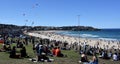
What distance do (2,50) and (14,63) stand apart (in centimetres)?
811

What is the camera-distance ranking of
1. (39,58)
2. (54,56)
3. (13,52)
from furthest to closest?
(54,56) < (13,52) < (39,58)

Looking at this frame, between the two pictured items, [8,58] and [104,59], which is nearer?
[8,58]

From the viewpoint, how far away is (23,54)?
89.7ft

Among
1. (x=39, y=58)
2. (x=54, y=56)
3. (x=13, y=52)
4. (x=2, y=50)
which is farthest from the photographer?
(x=2, y=50)

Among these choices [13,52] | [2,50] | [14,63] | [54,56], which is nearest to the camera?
[14,63]

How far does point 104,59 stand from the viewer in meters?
29.1

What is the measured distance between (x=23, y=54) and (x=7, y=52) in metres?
3.19

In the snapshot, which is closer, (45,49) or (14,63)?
(14,63)

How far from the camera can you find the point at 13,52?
2664cm

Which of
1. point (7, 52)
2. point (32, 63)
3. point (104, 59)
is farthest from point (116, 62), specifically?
point (7, 52)

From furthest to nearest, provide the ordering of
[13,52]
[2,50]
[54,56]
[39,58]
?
[2,50]
[54,56]
[13,52]
[39,58]

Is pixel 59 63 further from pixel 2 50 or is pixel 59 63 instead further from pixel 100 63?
pixel 2 50

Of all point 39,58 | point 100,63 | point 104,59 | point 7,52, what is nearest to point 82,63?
point 100,63

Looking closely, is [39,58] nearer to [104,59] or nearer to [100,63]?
[100,63]
